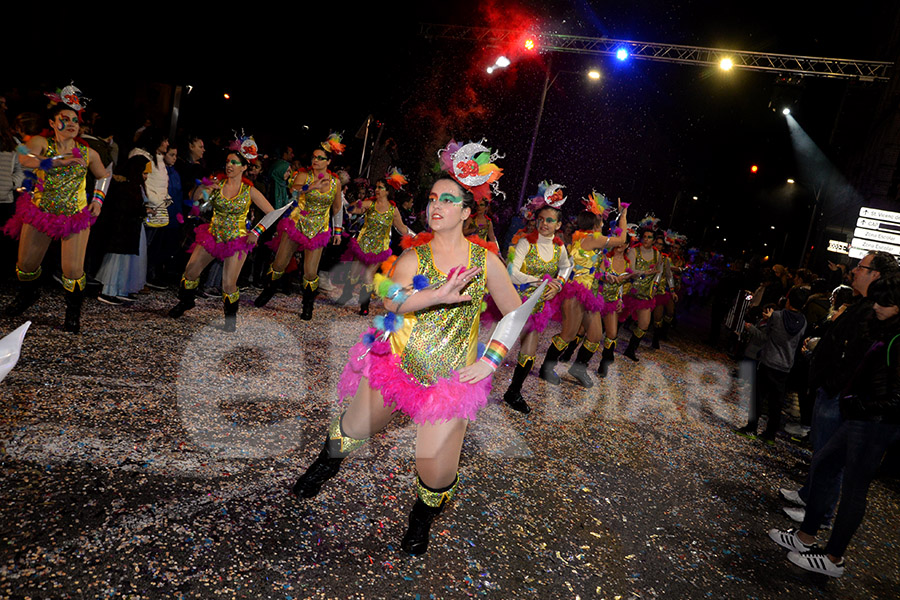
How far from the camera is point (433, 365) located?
8.87 ft

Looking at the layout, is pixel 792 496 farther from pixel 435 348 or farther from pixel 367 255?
pixel 367 255

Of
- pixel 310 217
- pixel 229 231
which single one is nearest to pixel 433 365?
pixel 229 231

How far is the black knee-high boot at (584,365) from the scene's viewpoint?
711cm

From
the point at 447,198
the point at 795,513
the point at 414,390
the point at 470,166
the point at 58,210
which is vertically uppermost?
the point at 470,166

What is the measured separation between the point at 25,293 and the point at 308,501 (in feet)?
12.3

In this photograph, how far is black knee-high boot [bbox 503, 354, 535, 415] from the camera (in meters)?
5.48

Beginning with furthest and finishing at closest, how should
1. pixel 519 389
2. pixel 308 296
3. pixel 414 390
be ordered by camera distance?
1. pixel 308 296
2. pixel 519 389
3. pixel 414 390

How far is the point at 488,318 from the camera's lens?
219 inches

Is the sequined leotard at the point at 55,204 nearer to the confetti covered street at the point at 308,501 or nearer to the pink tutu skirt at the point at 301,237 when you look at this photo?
the confetti covered street at the point at 308,501

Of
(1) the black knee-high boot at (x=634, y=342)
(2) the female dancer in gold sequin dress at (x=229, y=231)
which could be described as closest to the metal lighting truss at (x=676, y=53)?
(1) the black knee-high boot at (x=634, y=342)

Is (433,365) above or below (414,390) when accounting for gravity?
above

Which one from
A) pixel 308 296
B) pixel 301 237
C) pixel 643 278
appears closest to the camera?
pixel 301 237

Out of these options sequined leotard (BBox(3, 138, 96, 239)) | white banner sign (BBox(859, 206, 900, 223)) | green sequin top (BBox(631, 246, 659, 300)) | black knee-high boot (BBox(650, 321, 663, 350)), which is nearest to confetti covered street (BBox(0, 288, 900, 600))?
sequined leotard (BBox(3, 138, 96, 239))

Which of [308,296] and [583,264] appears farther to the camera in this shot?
[308,296]
